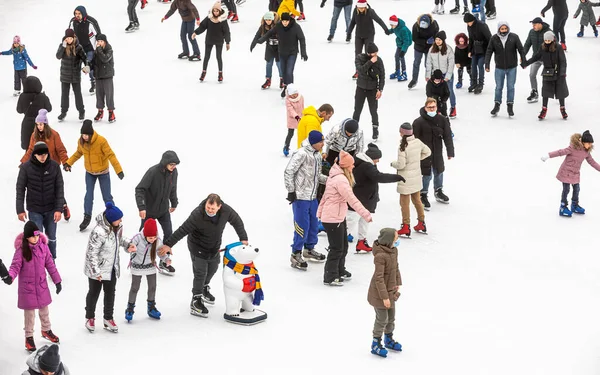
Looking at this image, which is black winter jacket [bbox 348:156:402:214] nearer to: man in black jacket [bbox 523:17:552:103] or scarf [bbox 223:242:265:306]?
scarf [bbox 223:242:265:306]

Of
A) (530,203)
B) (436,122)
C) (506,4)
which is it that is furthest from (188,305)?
(506,4)

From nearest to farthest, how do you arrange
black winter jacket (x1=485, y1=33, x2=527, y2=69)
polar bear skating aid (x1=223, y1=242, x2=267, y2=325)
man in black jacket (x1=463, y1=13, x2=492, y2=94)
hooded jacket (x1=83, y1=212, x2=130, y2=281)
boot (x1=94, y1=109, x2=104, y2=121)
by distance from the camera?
hooded jacket (x1=83, y1=212, x2=130, y2=281) < polar bear skating aid (x1=223, y1=242, x2=267, y2=325) < boot (x1=94, y1=109, x2=104, y2=121) < black winter jacket (x1=485, y1=33, x2=527, y2=69) < man in black jacket (x1=463, y1=13, x2=492, y2=94)

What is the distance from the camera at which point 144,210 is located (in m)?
12.7

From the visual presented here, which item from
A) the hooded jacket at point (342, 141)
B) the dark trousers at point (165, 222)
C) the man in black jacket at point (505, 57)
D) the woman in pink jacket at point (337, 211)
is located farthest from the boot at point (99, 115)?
the woman in pink jacket at point (337, 211)

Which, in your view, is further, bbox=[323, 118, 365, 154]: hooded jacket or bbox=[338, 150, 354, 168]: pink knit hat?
bbox=[323, 118, 365, 154]: hooded jacket

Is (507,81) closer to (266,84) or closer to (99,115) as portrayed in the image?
(266,84)

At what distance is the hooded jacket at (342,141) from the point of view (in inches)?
552

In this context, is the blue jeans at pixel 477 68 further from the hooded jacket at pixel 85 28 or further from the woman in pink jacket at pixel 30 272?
the woman in pink jacket at pixel 30 272

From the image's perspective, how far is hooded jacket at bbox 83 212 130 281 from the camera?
11.2 meters

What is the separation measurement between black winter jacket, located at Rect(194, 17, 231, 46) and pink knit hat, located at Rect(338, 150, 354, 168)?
846 centimetres

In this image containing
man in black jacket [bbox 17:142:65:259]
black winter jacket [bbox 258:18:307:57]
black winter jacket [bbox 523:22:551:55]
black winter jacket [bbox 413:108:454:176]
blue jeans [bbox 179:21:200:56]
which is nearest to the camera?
man in black jacket [bbox 17:142:65:259]

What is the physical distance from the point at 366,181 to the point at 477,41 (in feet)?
24.2

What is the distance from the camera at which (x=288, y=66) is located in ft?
65.5

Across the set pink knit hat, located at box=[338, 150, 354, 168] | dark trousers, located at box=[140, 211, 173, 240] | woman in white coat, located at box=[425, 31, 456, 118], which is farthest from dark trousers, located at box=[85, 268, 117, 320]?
woman in white coat, located at box=[425, 31, 456, 118]
